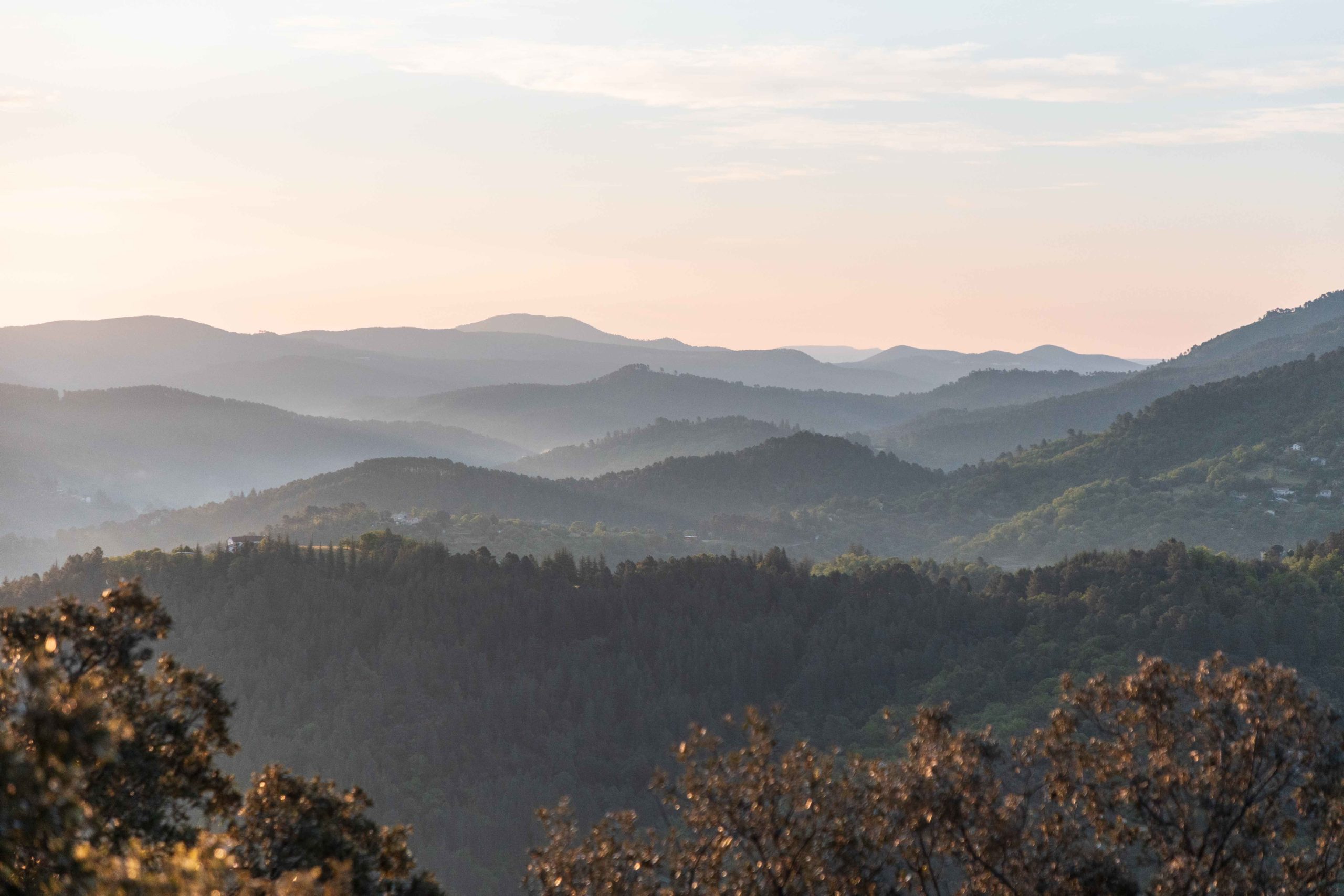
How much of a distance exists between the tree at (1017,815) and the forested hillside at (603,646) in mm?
87597

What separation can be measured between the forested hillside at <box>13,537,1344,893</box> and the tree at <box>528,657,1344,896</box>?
87.6 meters

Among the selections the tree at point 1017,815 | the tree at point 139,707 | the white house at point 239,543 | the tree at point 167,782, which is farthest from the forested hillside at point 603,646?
the tree at point 139,707

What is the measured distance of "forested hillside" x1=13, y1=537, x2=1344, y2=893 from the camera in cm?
11988

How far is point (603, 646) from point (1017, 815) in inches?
4805

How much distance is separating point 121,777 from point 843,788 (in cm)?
1169

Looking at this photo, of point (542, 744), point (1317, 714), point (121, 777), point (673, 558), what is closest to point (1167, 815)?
point (1317, 714)

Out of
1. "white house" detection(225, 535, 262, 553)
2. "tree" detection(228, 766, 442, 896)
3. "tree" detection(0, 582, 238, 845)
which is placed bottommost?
"white house" detection(225, 535, 262, 553)

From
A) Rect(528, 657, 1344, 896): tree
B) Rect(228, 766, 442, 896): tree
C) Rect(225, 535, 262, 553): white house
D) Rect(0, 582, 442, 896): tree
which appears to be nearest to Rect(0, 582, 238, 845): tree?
Rect(0, 582, 442, 896): tree

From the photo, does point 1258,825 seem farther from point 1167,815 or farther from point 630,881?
point 630,881

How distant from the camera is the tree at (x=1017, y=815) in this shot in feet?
68.2

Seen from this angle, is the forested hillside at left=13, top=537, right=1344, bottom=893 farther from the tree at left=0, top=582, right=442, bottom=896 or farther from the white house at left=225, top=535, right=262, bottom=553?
the tree at left=0, top=582, right=442, bottom=896

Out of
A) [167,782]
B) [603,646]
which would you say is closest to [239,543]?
[603,646]

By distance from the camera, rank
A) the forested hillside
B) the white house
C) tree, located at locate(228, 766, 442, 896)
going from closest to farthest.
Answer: tree, located at locate(228, 766, 442, 896) < the forested hillside < the white house

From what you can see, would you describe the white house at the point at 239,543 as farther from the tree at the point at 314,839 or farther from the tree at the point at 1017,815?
the tree at the point at 1017,815
